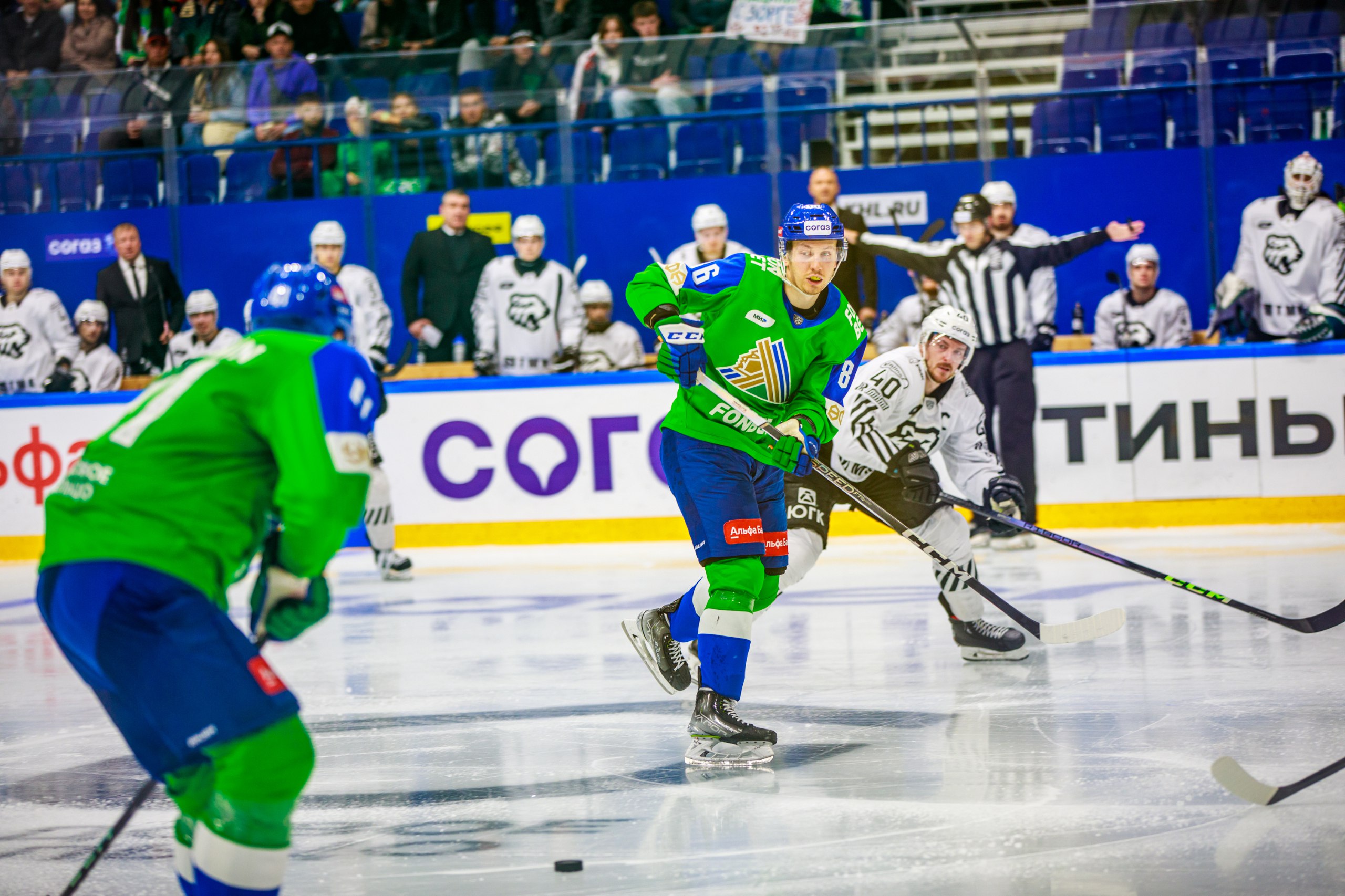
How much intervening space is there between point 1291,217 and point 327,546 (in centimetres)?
801

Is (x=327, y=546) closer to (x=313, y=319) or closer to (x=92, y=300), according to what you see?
(x=313, y=319)

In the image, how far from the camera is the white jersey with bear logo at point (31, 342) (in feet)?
32.6

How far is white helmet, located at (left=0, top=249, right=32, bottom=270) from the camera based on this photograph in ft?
32.9

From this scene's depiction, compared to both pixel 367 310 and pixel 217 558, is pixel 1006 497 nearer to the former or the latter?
pixel 217 558

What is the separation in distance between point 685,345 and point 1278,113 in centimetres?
708

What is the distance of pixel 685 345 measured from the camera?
4.26m

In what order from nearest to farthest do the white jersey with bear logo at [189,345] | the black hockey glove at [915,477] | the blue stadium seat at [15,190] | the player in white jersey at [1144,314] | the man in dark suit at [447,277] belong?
the black hockey glove at [915,477], the player in white jersey at [1144,314], the white jersey with bear logo at [189,345], the man in dark suit at [447,277], the blue stadium seat at [15,190]

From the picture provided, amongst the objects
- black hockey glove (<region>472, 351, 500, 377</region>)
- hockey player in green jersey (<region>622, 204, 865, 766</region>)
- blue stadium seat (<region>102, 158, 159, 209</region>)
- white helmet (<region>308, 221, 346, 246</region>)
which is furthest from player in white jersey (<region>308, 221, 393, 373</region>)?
hockey player in green jersey (<region>622, 204, 865, 766</region>)

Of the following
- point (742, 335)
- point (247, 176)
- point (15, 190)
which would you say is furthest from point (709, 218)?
point (15, 190)

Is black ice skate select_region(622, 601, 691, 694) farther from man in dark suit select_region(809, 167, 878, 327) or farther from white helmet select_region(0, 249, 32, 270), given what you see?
white helmet select_region(0, 249, 32, 270)

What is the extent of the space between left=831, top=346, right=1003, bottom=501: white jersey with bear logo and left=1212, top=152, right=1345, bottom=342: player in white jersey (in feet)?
14.0

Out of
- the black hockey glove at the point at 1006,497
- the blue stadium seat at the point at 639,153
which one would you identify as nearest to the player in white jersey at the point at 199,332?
the blue stadium seat at the point at 639,153

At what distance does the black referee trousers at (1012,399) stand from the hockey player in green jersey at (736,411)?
422 centimetres

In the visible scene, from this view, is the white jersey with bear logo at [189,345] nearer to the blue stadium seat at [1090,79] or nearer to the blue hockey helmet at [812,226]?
the blue stadium seat at [1090,79]
